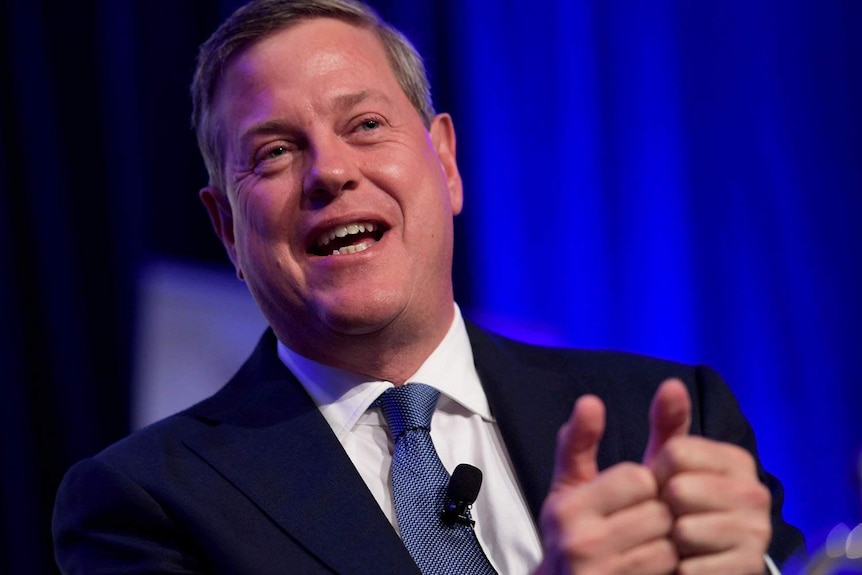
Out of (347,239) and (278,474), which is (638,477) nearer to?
(278,474)

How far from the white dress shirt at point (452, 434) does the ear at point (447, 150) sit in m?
0.31

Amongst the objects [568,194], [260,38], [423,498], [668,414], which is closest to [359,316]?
[423,498]

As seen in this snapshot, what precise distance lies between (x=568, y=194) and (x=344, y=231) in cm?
114

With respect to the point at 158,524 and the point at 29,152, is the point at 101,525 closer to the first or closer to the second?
the point at 158,524

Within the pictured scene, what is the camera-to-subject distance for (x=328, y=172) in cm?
170

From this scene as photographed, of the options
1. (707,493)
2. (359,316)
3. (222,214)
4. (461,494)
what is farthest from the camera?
(222,214)

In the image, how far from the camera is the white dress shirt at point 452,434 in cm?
157

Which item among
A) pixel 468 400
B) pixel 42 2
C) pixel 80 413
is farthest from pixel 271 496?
pixel 42 2

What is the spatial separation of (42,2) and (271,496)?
1.65 m

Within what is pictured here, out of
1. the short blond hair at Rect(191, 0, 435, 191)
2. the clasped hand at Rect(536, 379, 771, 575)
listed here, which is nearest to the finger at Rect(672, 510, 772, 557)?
the clasped hand at Rect(536, 379, 771, 575)

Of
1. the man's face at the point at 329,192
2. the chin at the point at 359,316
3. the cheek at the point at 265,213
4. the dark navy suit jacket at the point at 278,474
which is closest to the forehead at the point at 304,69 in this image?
the man's face at the point at 329,192

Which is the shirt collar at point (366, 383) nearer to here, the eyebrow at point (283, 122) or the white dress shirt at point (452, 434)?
the white dress shirt at point (452, 434)

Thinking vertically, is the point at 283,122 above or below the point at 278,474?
above

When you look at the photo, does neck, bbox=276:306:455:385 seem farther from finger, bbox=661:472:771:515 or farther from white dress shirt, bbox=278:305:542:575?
finger, bbox=661:472:771:515
